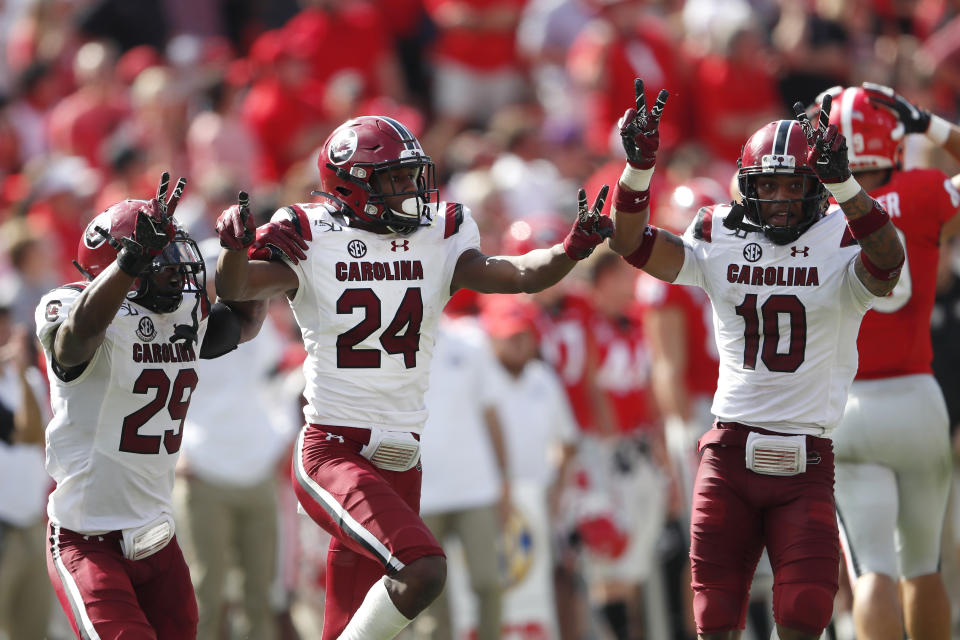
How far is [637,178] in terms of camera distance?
5328 millimetres

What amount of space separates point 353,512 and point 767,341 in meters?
1.58

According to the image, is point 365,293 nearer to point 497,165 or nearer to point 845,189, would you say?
point 845,189

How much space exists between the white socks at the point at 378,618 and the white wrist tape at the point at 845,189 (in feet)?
6.50

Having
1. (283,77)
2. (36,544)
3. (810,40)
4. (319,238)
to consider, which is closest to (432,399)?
(36,544)

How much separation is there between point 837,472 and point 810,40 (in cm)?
666

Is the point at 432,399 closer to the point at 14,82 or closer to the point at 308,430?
the point at 308,430

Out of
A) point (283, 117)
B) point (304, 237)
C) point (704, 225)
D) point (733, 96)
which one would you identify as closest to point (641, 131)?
point (704, 225)

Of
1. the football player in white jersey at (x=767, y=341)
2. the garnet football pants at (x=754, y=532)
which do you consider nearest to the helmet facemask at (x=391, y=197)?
the football player in white jersey at (x=767, y=341)

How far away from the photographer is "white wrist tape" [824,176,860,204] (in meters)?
5.10

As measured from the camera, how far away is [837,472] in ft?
19.8

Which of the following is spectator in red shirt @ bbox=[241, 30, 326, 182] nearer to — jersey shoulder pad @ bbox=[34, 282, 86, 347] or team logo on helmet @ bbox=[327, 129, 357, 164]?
team logo on helmet @ bbox=[327, 129, 357, 164]

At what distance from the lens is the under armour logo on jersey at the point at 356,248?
547 cm

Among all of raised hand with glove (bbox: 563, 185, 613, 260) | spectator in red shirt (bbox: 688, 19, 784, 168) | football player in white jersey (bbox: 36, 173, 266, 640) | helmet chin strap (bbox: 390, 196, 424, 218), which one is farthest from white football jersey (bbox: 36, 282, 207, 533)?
spectator in red shirt (bbox: 688, 19, 784, 168)

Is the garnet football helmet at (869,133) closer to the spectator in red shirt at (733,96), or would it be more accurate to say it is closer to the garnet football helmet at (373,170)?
the garnet football helmet at (373,170)
